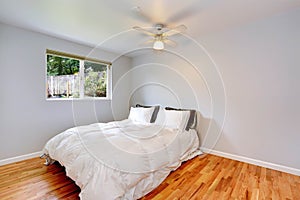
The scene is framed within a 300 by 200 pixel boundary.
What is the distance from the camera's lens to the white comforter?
63.2 inches

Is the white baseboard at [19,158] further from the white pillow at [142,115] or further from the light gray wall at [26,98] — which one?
the white pillow at [142,115]

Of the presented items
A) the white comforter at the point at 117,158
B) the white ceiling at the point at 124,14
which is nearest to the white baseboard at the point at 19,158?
the white comforter at the point at 117,158

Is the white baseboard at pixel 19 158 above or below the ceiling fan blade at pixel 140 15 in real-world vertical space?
below

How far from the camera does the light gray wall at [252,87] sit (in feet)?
7.80

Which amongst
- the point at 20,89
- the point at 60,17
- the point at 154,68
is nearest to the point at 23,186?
the point at 20,89

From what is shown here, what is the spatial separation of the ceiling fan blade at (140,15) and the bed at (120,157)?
183 cm

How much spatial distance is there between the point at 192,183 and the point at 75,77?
3.21m

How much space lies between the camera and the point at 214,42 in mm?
3123

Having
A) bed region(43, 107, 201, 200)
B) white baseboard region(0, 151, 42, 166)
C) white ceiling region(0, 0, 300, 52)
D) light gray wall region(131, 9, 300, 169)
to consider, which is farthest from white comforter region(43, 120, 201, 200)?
white ceiling region(0, 0, 300, 52)

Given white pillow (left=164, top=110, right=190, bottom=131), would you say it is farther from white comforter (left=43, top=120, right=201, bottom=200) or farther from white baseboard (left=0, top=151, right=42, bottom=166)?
white baseboard (left=0, top=151, right=42, bottom=166)

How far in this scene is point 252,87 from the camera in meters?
2.71

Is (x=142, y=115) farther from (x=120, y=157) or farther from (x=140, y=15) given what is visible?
(x=140, y=15)

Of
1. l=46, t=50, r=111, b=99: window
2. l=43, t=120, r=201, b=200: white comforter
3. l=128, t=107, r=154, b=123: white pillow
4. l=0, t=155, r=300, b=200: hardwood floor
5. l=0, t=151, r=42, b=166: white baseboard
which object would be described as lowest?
l=0, t=155, r=300, b=200: hardwood floor

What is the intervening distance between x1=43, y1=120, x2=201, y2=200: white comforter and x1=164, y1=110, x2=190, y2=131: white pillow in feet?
0.98
